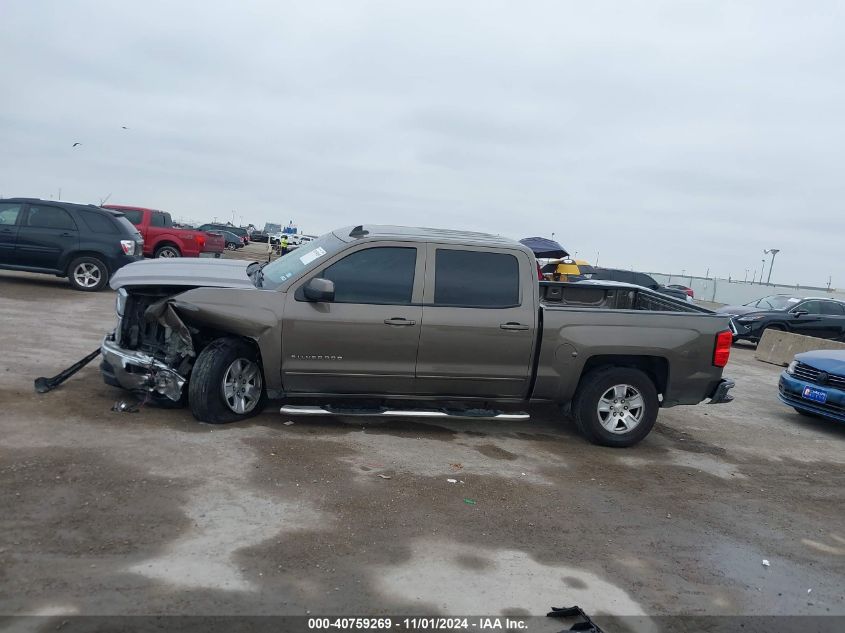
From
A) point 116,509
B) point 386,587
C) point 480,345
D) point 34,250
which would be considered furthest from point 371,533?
point 34,250

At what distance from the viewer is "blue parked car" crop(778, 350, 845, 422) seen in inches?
335

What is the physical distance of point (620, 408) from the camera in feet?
22.6

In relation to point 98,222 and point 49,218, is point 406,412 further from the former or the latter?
point 49,218

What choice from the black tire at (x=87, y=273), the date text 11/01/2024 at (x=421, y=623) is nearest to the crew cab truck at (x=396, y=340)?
the date text 11/01/2024 at (x=421, y=623)

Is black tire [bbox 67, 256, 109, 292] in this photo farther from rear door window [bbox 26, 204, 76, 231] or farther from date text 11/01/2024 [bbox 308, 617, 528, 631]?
date text 11/01/2024 [bbox 308, 617, 528, 631]

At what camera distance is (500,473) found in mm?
5793

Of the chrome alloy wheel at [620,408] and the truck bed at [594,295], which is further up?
the truck bed at [594,295]

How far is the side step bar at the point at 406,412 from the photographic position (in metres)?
6.14

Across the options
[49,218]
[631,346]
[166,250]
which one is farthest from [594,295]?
[166,250]

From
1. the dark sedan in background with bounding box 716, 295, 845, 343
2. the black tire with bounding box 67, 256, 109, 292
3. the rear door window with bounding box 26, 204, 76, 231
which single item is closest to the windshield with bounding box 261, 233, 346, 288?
the black tire with bounding box 67, 256, 109, 292

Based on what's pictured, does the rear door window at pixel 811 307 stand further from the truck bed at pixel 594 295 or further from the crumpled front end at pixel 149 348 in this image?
the crumpled front end at pixel 149 348

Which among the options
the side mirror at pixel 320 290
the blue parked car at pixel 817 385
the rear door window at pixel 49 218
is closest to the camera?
the side mirror at pixel 320 290

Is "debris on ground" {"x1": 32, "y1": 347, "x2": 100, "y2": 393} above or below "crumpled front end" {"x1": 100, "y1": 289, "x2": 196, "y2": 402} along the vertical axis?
below

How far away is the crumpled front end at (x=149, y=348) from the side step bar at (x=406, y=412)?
1.02 metres
